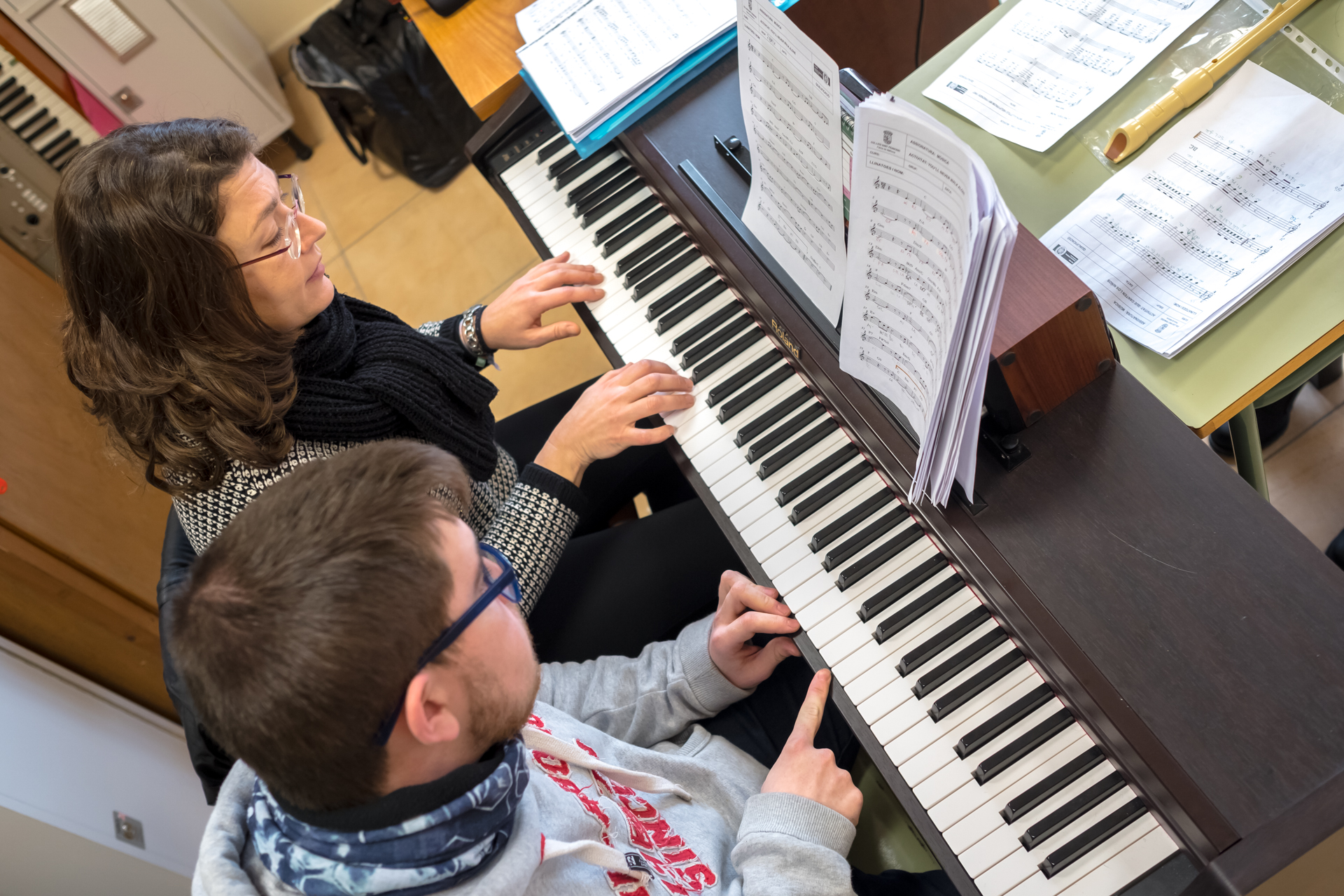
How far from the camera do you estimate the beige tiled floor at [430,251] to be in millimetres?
2781

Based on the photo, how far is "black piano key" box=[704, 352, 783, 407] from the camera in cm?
141

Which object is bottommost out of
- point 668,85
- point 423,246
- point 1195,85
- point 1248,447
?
point 1248,447

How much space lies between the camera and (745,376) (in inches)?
55.6

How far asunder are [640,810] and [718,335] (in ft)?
2.43

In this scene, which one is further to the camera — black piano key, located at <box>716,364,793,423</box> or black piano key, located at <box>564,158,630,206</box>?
black piano key, located at <box>564,158,630,206</box>

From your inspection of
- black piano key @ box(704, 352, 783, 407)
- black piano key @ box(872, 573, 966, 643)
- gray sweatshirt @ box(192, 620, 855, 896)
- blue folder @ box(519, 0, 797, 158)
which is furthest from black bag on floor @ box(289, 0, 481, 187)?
black piano key @ box(872, 573, 966, 643)

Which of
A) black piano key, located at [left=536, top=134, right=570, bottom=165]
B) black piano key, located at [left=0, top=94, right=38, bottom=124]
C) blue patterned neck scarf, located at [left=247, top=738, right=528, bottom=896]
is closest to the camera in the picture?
blue patterned neck scarf, located at [left=247, top=738, right=528, bottom=896]

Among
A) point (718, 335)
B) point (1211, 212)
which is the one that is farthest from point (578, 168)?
point (1211, 212)

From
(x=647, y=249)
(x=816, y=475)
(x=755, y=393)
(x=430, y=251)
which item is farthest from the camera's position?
(x=430, y=251)

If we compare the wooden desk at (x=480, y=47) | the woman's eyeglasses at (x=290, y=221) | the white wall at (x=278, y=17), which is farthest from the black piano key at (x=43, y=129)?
the woman's eyeglasses at (x=290, y=221)

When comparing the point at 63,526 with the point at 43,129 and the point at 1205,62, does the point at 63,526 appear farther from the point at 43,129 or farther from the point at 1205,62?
the point at 1205,62

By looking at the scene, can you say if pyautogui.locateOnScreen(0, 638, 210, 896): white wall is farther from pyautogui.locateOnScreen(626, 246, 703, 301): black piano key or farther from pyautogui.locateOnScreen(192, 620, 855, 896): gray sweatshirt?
pyautogui.locateOnScreen(626, 246, 703, 301): black piano key

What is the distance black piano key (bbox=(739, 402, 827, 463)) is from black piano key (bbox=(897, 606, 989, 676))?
372mm

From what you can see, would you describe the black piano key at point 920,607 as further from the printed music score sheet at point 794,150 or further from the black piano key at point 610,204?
the black piano key at point 610,204
